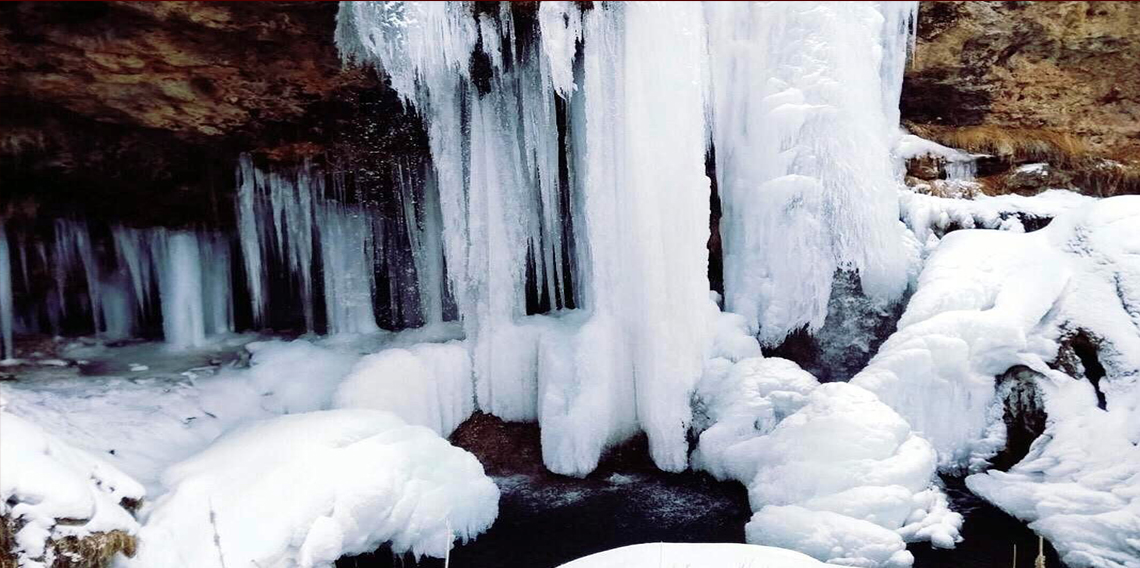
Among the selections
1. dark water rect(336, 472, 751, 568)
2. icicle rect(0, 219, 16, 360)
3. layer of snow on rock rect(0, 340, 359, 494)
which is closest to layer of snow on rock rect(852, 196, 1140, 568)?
dark water rect(336, 472, 751, 568)

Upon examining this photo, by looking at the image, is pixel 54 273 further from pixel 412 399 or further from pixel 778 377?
pixel 778 377

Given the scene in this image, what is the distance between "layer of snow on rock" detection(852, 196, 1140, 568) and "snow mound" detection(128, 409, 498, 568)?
3.95 meters

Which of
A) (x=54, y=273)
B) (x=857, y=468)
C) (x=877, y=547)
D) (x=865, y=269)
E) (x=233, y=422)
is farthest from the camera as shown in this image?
(x=54, y=273)

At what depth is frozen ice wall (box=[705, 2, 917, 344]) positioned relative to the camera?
7578 mm

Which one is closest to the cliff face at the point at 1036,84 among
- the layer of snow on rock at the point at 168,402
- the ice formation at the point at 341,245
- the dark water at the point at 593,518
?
the dark water at the point at 593,518

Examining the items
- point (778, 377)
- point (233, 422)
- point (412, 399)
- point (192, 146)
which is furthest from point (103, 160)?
point (778, 377)

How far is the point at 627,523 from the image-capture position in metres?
5.99

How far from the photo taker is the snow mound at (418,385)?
6695 millimetres

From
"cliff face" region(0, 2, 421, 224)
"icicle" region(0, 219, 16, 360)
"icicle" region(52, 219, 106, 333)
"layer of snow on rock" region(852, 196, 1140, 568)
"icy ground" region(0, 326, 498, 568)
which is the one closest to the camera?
"icy ground" region(0, 326, 498, 568)

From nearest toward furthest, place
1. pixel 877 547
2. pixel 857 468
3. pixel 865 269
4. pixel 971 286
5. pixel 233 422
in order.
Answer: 1. pixel 877 547
2. pixel 857 468
3. pixel 233 422
4. pixel 971 286
5. pixel 865 269

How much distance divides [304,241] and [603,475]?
14.7 ft

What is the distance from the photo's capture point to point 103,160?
753cm

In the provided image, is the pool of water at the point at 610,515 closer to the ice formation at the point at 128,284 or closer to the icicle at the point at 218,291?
the icicle at the point at 218,291

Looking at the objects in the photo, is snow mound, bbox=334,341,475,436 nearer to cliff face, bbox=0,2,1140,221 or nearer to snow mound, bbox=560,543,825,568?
cliff face, bbox=0,2,1140,221
